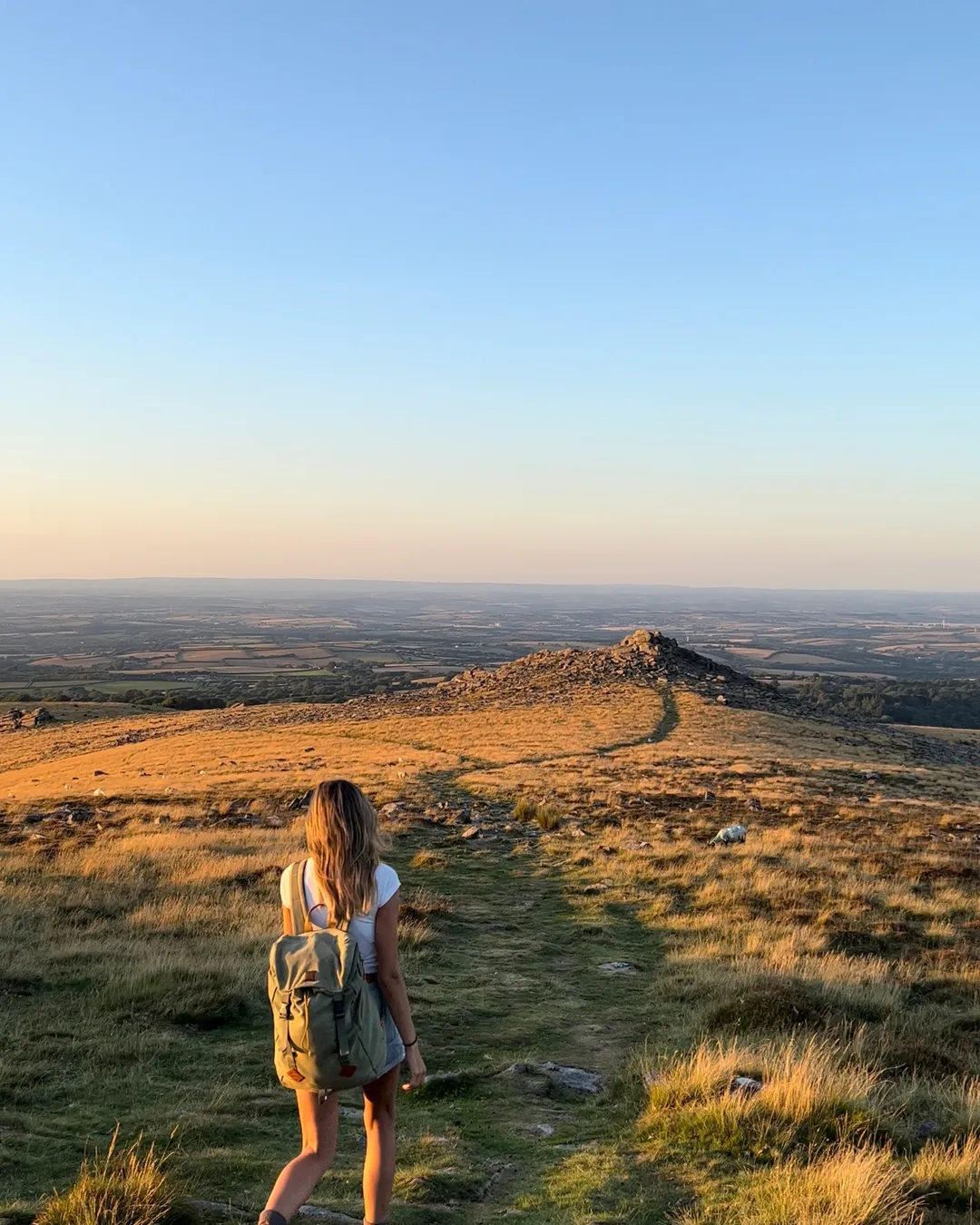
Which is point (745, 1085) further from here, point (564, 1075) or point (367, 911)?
point (367, 911)

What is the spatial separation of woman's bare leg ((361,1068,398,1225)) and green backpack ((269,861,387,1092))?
0.40 m

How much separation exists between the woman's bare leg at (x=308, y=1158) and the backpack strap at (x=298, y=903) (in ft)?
2.57

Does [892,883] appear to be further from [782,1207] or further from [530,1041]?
[782,1207]

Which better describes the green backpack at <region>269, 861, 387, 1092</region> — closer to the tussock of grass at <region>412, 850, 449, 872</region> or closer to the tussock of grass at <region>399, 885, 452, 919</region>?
the tussock of grass at <region>399, 885, 452, 919</region>

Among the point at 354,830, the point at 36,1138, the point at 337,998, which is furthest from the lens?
the point at 36,1138

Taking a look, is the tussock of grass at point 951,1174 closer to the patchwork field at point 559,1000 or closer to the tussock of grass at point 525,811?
the patchwork field at point 559,1000

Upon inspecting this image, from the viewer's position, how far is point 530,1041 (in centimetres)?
855

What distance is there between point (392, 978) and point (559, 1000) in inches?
234

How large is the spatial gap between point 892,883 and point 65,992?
12.9 m

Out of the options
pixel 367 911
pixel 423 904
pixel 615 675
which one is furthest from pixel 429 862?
pixel 615 675

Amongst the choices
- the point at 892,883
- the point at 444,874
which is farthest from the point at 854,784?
the point at 444,874

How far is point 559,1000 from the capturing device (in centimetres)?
983

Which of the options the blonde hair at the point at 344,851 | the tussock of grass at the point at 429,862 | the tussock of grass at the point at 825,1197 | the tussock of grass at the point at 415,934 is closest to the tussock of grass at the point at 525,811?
the tussock of grass at the point at 429,862

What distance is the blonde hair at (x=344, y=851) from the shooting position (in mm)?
4508
